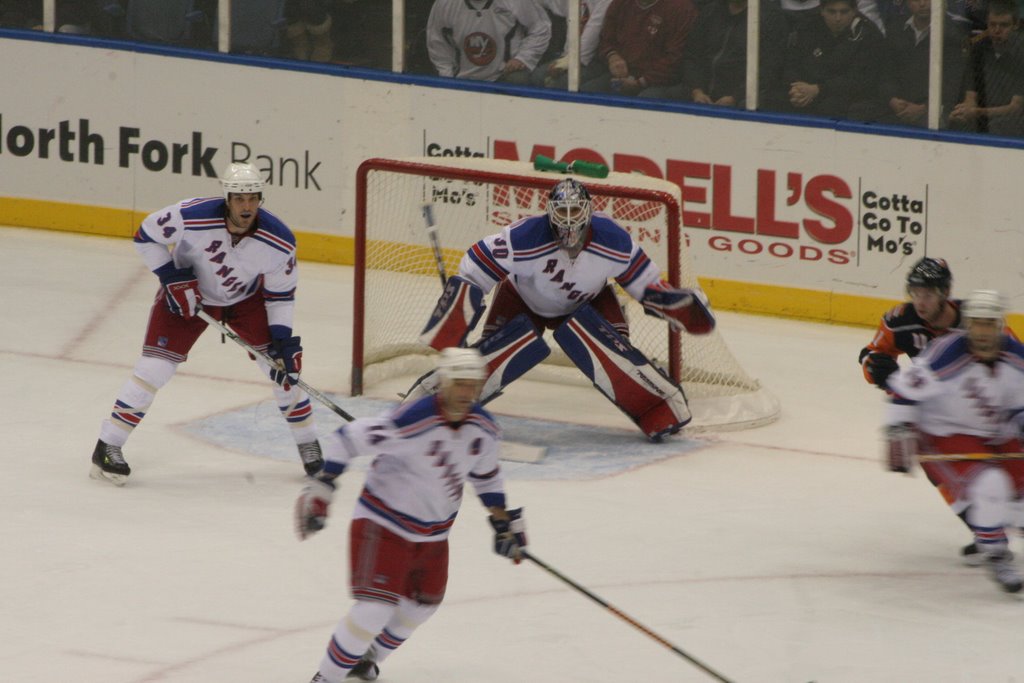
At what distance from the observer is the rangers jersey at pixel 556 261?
7262 mm

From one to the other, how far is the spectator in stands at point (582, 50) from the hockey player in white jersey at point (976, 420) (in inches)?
165

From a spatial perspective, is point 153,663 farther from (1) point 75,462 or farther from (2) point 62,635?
(1) point 75,462

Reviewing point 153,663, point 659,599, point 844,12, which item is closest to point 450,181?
point 844,12

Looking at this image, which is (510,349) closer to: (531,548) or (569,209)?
(569,209)

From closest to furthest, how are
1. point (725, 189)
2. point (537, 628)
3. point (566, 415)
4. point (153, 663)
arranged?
point (153, 663), point (537, 628), point (566, 415), point (725, 189)

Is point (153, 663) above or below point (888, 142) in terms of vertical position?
below

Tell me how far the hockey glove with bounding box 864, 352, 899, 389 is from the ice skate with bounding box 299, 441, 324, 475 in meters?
2.06

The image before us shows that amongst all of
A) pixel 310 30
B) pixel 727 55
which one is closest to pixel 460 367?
pixel 727 55

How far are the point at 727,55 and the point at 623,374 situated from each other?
2.58 m

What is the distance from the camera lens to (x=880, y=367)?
20.5ft

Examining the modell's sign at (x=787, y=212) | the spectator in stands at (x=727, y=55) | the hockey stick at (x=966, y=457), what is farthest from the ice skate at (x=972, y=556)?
the spectator in stands at (x=727, y=55)

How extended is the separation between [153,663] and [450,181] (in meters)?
4.11

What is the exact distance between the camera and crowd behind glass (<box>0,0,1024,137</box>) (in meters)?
8.91

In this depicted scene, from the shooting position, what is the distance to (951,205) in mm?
8992
